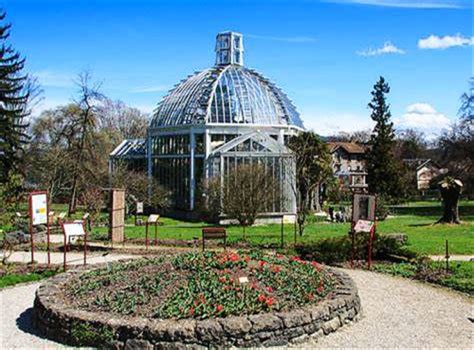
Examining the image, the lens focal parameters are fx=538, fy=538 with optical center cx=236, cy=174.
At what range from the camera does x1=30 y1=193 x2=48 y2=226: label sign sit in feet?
47.7

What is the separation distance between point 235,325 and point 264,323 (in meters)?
0.46

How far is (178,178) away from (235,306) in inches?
970

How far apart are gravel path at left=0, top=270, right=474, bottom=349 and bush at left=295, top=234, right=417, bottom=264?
103 inches

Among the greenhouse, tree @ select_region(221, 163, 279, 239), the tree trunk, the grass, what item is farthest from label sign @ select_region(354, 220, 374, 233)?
the greenhouse

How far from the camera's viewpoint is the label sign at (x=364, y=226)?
14219 mm

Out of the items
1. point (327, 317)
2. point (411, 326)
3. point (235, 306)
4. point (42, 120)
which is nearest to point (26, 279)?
point (235, 306)

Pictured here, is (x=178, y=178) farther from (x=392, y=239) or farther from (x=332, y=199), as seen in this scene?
(x=392, y=239)

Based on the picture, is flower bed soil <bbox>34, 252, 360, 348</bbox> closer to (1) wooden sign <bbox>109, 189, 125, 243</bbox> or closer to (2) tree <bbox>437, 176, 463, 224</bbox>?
(1) wooden sign <bbox>109, 189, 125, 243</bbox>

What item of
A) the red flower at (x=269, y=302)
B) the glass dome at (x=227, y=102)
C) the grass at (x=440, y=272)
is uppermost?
the glass dome at (x=227, y=102)

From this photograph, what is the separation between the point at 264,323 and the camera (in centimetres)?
809

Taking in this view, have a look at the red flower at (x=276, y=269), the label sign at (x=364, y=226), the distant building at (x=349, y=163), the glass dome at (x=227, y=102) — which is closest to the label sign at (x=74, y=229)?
the red flower at (x=276, y=269)

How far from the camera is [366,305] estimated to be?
10.6 m

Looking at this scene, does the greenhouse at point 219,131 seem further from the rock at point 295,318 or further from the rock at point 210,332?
the rock at point 210,332

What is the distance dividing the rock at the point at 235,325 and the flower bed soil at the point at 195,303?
1 cm
